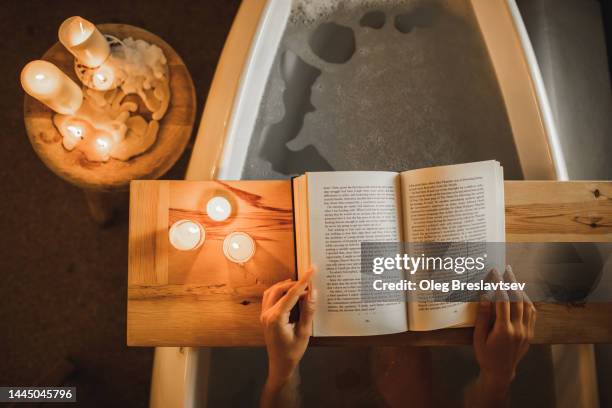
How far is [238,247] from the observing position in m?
0.79

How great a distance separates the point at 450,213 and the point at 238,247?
40 centimetres

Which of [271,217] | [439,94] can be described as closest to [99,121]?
[271,217]

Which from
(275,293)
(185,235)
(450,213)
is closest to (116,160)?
(185,235)

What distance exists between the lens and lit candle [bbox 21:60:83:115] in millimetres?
809

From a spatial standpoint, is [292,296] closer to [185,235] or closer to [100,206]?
[185,235]

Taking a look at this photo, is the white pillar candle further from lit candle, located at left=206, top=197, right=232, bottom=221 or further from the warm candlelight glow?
lit candle, located at left=206, top=197, right=232, bottom=221

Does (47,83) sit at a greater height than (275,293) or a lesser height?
greater

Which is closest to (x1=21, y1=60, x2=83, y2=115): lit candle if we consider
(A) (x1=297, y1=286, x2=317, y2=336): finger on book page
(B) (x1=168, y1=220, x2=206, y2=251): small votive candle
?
(B) (x1=168, y1=220, x2=206, y2=251): small votive candle

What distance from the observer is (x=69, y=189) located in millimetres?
1315

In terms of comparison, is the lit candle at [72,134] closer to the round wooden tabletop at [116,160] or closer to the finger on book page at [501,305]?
the round wooden tabletop at [116,160]

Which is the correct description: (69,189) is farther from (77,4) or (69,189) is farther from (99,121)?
(77,4)

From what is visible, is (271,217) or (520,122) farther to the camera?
(520,122)

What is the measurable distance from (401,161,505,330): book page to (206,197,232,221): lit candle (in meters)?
0.34

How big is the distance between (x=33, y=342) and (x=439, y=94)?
4.74ft
